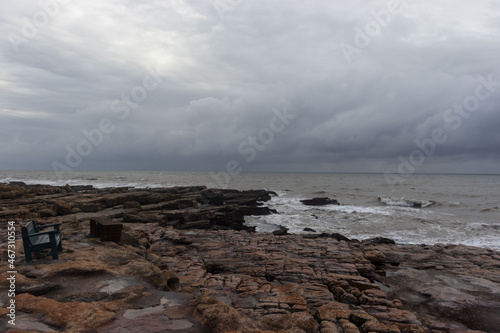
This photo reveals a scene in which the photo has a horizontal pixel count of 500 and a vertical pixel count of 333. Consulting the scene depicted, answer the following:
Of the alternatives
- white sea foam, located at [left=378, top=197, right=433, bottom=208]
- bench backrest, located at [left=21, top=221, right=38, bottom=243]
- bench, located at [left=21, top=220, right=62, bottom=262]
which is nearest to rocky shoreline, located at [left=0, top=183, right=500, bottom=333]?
bench, located at [left=21, top=220, right=62, bottom=262]

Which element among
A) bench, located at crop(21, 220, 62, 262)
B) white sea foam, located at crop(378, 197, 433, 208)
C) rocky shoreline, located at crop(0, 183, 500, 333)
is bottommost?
white sea foam, located at crop(378, 197, 433, 208)

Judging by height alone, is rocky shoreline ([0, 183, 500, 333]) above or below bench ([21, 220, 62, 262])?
below

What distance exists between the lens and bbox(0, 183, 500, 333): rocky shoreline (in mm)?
4762

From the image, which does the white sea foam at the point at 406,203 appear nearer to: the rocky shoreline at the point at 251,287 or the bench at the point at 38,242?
the rocky shoreline at the point at 251,287

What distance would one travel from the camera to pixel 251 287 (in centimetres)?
712

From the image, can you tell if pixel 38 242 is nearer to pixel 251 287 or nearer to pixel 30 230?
pixel 30 230

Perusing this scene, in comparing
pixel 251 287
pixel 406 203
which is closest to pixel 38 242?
pixel 251 287

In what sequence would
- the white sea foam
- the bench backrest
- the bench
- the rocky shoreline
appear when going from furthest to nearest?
the white sea foam
the bench
the bench backrest
the rocky shoreline

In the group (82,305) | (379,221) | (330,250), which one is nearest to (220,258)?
(330,250)

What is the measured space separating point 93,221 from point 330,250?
887cm

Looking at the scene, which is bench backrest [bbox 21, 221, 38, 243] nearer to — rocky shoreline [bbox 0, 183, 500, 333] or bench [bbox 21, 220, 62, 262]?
bench [bbox 21, 220, 62, 262]

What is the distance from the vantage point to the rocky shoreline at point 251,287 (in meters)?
4.76

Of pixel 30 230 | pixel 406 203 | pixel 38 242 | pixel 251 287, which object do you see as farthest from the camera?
pixel 406 203

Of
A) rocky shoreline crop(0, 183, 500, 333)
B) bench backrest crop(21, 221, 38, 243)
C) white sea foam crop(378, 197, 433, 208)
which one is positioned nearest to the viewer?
rocky shoreline crop(0, 183, 500, 333)
